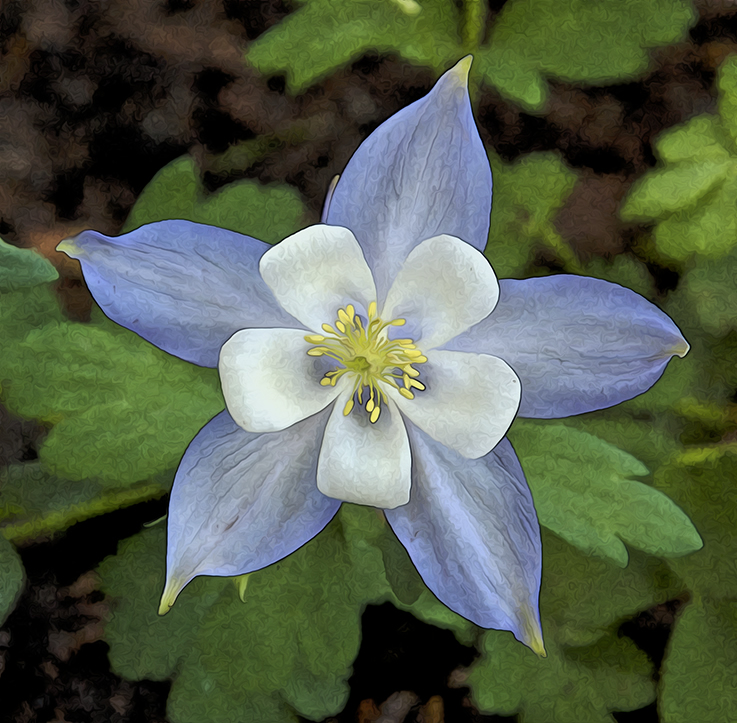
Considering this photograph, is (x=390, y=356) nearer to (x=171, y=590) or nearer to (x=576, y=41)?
(x=171, y=590)

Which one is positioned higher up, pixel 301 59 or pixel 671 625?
pixel 301 59

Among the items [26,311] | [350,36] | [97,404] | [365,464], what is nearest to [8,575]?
[97,404]

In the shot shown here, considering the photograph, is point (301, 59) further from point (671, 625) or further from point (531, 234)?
point (671, 625)

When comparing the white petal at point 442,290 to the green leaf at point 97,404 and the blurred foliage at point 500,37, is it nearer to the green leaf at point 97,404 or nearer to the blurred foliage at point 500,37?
the green leaf at point 97,404

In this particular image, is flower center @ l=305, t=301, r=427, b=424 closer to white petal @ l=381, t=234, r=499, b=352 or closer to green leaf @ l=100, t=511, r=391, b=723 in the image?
white petal @ l=381, t=234, r=499, b=352

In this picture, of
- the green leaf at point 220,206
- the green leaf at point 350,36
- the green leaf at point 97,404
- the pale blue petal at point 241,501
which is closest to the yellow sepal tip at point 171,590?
the pale blue petal at point 241,501

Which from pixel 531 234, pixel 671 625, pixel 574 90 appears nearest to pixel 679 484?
pixel 671 625

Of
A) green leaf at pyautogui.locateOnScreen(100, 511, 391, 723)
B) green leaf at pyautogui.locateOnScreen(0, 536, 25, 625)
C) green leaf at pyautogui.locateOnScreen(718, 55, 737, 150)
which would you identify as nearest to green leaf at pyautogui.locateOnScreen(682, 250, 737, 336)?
green leaf at pyautogui.locateOnScreen(718, 55, 737, 150)
